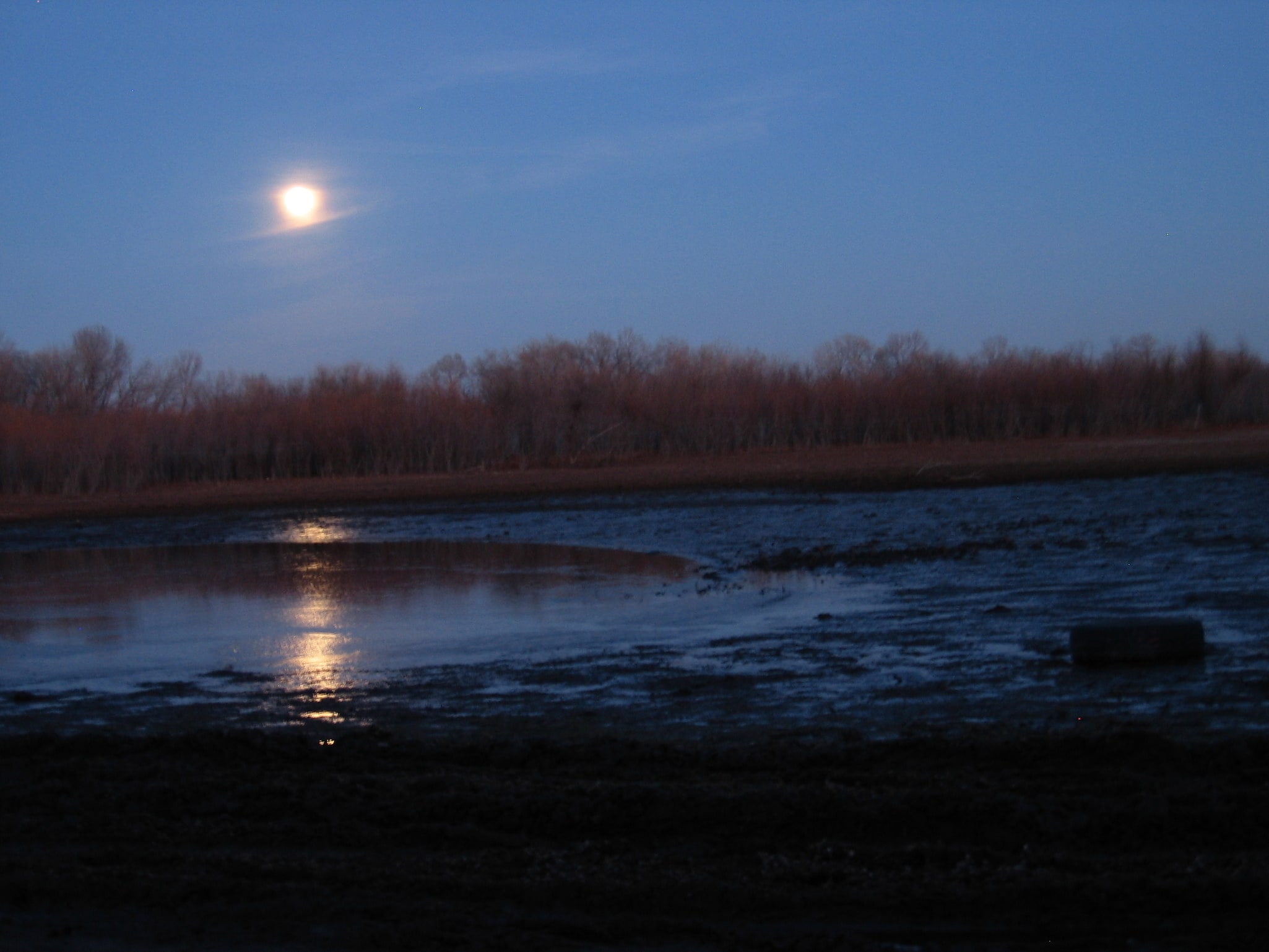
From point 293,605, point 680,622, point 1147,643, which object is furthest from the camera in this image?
point 293,605

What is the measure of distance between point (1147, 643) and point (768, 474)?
28.6m

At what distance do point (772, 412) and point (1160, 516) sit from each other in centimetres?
3107

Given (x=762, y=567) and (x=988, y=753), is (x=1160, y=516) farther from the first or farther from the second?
(x=988, y=753)

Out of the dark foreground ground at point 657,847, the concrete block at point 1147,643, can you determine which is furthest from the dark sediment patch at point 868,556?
the dark foreground ground at point 657,847

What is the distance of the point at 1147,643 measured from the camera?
9.25m

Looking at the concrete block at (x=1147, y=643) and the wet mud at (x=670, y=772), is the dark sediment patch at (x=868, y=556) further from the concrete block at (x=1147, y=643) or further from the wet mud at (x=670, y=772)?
the concrete block at (x=1147, y=643)

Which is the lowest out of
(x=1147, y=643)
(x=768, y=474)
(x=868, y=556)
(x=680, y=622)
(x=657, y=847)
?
(x=657, y=847)

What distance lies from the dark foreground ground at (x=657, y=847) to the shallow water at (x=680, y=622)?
1.26 meters

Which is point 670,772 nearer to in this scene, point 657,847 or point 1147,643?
point 657,847

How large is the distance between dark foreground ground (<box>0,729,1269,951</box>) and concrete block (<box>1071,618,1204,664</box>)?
7.50 feet

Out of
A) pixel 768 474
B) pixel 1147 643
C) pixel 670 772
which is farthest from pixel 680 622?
pixel 768 474

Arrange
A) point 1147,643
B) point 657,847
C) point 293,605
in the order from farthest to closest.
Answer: point 293,605, point 1147,643, point 657,847

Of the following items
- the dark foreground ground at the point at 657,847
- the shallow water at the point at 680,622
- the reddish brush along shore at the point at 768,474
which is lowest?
the dark foreground ground at the point at 657,847

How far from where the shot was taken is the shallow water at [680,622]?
29.5 feet
